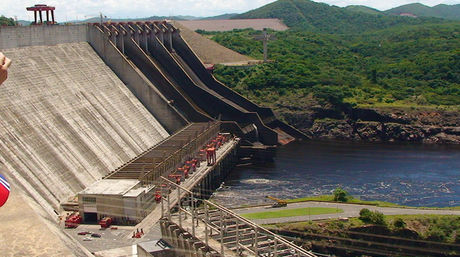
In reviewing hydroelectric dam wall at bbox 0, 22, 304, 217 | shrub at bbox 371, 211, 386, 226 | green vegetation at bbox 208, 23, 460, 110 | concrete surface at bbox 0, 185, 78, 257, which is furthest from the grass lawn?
green vegetation at bbox 208, 23, 460, 110

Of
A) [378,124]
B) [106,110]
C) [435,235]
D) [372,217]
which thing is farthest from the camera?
[378,124]

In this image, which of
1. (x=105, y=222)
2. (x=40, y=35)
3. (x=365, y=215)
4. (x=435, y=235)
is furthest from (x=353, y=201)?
(x=40, y=35)

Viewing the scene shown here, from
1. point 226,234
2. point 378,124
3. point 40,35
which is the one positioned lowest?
point 378,124

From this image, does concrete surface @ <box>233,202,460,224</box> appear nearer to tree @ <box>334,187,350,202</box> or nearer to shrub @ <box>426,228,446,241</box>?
tree @ <box>334,187,350,202</box>

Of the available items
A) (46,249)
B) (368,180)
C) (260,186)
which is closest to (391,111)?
(368,180)

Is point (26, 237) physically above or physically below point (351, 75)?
above

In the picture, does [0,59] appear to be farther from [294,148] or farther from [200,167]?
[294,148]

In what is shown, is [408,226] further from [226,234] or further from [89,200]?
[89,200]
